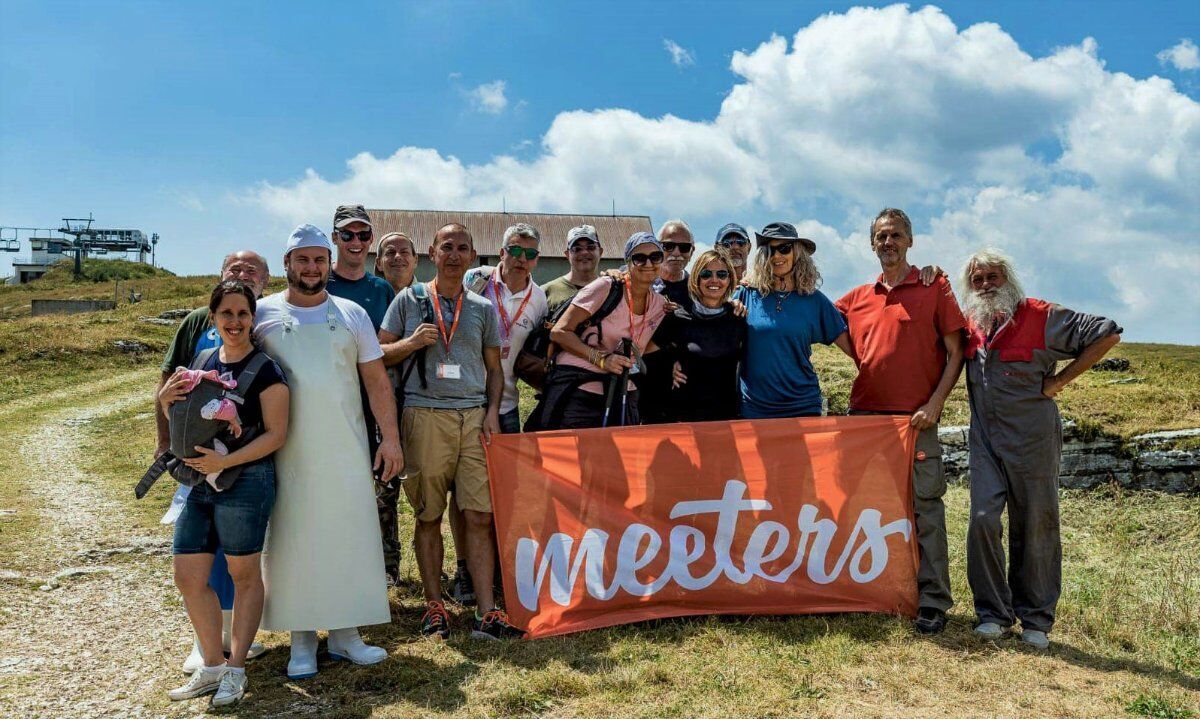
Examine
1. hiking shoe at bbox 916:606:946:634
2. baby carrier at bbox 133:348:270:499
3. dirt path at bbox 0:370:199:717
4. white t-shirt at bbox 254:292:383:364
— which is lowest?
dirt path at bbox 0:370:199:717

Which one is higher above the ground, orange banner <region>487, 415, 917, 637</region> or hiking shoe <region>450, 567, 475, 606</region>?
orange banner <region>487, 415, 917, 637</region>

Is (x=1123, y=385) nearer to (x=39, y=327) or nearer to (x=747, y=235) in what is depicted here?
(x=747, y=235)

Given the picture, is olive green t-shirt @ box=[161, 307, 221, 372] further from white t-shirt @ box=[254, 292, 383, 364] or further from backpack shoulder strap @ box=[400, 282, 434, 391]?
backpack shoulder strap @ box=[400, 282, 434, 391]

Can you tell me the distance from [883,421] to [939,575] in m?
1.04

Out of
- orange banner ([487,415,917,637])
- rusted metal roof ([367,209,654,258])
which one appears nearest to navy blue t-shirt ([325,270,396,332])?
orange banner ([487,415,917,637])

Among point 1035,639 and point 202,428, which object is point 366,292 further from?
point 1035,639

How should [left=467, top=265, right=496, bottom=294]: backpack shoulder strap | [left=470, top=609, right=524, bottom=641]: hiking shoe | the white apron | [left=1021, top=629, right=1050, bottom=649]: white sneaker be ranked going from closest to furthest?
the white apron → [left=1021, top=629, right=1050, bottom=649]: white sneaker → [left=470, top=609, right=524, bottom=641]: hiking shoe → [left=467, top=265, right=496, bottom=294]: backpack shoulder strap

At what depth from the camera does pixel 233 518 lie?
4.35 meters

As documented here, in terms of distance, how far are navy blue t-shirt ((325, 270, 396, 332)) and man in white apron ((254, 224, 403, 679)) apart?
39.6 inches

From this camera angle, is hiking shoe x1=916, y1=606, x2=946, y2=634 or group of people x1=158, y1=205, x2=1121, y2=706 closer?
group of people x1=158, y1=205, x2=1121, y2=706

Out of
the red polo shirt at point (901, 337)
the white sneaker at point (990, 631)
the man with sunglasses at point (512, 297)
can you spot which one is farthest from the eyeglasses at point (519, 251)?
the white sneaker at point (990, 631)

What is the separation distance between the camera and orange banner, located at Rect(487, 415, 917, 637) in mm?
5383

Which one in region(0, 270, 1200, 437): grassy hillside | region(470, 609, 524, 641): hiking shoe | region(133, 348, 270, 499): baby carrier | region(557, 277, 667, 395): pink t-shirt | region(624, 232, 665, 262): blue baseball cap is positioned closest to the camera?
region(133, 348, 270, 499): baby carrier

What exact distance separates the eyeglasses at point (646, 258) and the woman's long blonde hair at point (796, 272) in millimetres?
738
